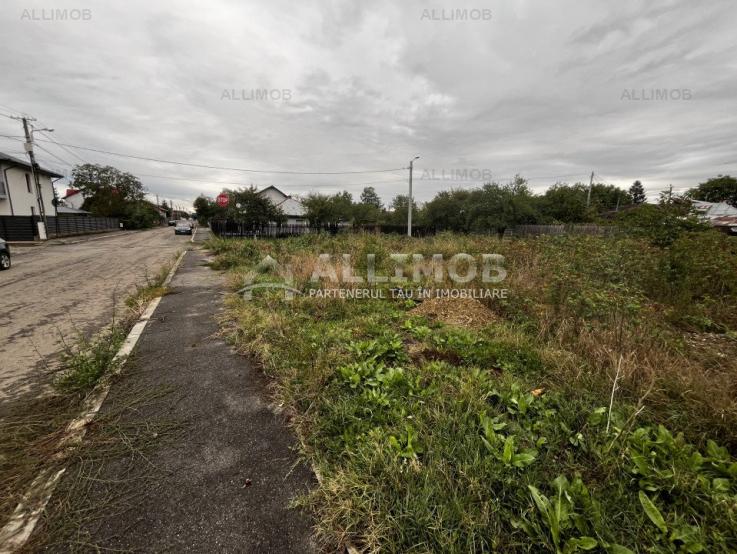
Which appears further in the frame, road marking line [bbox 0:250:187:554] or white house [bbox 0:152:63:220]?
white house [bbox 0:152:63:220]

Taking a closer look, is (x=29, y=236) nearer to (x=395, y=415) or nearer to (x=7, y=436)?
(x=7, y=436)

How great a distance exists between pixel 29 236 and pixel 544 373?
3269 cm

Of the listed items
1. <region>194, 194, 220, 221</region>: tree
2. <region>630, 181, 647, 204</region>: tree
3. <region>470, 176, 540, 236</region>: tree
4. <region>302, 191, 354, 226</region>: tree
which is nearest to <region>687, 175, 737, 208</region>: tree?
<region>630, 181, 647, 204</region>: tree

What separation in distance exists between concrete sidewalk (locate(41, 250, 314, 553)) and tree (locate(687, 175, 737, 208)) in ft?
242

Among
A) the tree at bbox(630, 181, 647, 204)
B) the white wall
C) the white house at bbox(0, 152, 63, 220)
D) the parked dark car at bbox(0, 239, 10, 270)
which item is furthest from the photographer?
the tree at bbox(630, 181, 647, 204)

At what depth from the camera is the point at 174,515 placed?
1.78 meters

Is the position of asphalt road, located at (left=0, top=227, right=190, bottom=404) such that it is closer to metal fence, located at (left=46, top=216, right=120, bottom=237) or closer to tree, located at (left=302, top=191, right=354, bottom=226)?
tree, located at (left=302, top=191, right=354, bottom=226)

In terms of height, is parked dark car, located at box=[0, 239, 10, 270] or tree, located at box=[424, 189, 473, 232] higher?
tree, located at box=[424, 189, 473, 232]

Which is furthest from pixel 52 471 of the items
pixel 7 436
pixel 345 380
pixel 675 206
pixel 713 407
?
pixel 675 206

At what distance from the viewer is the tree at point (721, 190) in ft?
161

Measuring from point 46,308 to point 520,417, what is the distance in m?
8.41

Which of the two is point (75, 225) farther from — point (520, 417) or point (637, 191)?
point (637, 191)

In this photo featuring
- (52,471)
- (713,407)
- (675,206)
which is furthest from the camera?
(675,206)

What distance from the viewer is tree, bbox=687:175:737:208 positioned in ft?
161
